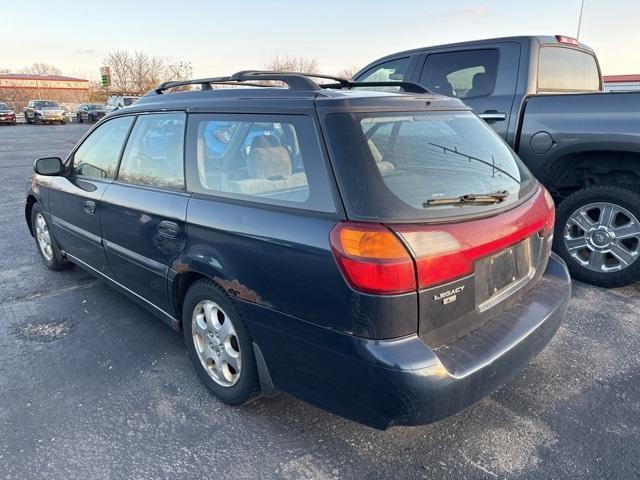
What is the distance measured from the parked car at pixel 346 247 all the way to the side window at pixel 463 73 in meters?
2.21

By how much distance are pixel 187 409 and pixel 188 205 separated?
113cm

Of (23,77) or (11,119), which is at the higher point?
(23,77)

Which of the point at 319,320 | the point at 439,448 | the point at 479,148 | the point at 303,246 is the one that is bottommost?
the point at 439,448

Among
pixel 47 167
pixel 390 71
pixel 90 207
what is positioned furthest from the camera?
pixel 390 71

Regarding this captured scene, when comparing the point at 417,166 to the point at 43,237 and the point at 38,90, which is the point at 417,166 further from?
the point at 38,90

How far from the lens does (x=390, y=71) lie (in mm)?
5734

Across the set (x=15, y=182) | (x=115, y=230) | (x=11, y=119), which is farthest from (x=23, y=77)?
(x=115, y=230)

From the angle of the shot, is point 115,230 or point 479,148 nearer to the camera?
point 479,148

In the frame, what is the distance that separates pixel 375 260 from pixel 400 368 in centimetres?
43

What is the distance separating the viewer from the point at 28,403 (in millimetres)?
2693

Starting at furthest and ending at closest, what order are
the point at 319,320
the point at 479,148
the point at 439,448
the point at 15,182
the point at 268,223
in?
the point at 15,182
the point at 479,148
the point at 439,448
the point at 268,223
the point at 319,320

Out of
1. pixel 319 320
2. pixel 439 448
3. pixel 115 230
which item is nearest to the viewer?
pixel 319 320

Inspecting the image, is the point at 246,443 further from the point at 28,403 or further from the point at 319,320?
the point at 28,403

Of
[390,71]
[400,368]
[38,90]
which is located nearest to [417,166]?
[400,368]
